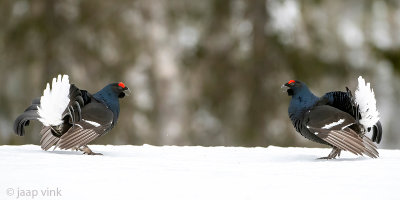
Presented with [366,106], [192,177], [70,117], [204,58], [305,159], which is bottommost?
[192,177]

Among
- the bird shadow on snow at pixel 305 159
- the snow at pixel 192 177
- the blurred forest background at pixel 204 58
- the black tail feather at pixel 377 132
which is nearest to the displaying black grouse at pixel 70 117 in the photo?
the snow at pixel 192 177

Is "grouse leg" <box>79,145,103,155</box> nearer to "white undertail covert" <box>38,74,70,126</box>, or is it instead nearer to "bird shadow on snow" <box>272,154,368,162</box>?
"white undertail covert" <box>38,74,70,126</box>

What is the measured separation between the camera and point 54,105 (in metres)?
3.47

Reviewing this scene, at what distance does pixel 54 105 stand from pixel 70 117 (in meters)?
0.11

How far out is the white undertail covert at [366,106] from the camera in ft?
11.3

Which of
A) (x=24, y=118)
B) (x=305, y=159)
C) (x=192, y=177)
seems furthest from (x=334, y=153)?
(x=24, y=118)

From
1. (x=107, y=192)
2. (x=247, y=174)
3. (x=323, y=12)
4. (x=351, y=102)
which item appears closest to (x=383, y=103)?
(x=323, y=12)

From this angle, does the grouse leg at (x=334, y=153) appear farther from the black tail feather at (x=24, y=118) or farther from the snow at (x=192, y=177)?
the black tail feather at (x=24, y=118)

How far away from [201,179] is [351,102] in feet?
4.57

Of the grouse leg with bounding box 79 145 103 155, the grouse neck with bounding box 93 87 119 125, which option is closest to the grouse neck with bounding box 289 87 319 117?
the grouse neck with bounding box 93 87 119 125

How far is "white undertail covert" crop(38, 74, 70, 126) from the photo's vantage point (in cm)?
346

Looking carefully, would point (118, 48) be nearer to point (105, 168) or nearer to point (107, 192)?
point (105, 168)

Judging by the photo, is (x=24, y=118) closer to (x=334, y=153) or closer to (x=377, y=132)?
(x=334, y=153)

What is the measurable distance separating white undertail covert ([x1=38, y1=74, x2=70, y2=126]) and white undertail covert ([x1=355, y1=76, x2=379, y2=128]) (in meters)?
1.61
